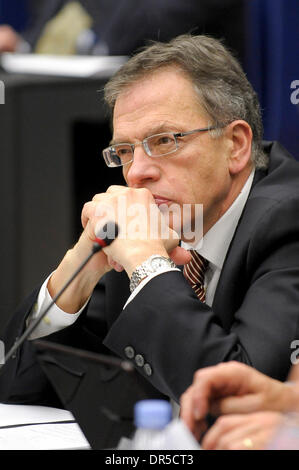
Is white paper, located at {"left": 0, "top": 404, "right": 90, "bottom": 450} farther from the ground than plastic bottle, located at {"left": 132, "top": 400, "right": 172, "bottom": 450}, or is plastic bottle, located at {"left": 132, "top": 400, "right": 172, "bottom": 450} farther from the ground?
plastic bottle, located at {"left": 132, "top": 400, "right": 172, "bottom": 450}

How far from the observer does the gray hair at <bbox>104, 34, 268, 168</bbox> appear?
5.96 ft

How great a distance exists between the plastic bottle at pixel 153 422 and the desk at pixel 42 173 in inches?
80.0

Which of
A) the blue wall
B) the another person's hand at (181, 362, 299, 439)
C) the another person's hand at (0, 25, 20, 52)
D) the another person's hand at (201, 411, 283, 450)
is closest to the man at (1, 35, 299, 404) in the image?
the another person's hand at (181, 362, 299, 439)

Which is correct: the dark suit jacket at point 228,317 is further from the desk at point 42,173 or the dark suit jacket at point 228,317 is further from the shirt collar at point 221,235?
the desk at point 42,173

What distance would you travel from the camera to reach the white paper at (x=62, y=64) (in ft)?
8.79

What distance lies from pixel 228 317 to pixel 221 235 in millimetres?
254

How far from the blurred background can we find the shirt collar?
712 millimetres

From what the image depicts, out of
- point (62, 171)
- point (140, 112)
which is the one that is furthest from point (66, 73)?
point (140, 112)

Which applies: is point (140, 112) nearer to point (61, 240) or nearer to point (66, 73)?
point (66, 73)

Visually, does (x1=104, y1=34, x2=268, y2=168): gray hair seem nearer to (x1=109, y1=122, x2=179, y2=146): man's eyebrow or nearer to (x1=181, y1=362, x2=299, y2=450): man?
(x1=109, y1=122, x2=179, y2=146): man's eyebrow

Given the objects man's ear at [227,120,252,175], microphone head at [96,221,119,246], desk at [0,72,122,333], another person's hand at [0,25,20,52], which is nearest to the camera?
microphone head at [96,221,119,246]

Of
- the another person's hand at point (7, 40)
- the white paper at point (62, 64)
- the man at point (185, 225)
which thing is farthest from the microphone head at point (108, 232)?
the another person's hand at point (7, 40)

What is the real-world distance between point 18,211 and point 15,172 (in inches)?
6.2

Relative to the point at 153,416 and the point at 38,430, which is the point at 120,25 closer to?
the point at 38,430
